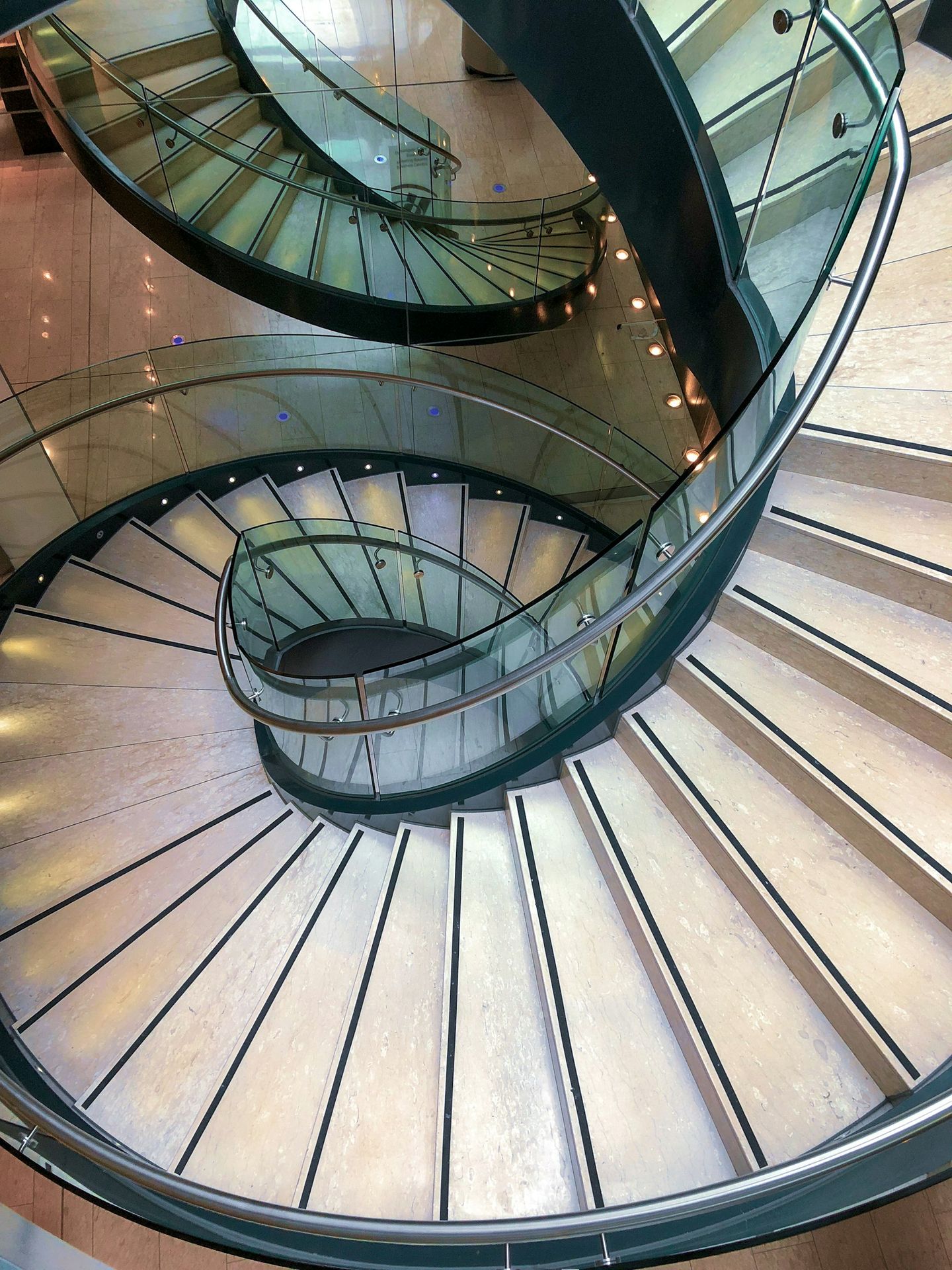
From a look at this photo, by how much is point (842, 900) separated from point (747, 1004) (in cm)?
45

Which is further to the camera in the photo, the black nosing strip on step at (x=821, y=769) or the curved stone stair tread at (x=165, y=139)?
the curved stone stair tread at (x=165, y=139)

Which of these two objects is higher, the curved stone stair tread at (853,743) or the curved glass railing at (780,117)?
the curved glass railing at (780,117)

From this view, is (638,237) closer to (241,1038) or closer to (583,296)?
(583,296)

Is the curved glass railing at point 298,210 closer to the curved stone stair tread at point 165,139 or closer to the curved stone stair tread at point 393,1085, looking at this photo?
the curved stone stair tread at point 165,139

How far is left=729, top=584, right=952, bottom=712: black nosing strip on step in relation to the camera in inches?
106

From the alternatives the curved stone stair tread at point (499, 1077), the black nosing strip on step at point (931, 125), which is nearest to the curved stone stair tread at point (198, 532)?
the curved stone stair tread at point (499, 1077)

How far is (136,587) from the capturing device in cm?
566

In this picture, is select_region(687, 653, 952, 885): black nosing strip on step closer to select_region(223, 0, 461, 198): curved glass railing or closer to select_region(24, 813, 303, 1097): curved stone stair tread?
select_region(24, 813, 303, 1097): curved stone stair tread

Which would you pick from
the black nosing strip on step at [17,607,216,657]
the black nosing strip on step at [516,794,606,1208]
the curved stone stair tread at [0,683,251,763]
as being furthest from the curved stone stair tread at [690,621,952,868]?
the black nosing strip on step at [17,607,216,657]

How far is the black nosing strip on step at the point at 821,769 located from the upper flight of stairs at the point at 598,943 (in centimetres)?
1

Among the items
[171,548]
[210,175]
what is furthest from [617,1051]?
[210,175]

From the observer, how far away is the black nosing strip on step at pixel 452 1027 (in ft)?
8.37

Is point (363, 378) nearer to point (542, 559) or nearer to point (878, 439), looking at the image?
point (542, 559)

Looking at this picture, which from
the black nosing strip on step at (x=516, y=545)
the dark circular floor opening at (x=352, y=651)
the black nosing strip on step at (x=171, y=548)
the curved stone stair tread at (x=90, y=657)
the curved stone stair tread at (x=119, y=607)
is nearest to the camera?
the curved stone stair tread at (x=90, y=657)
